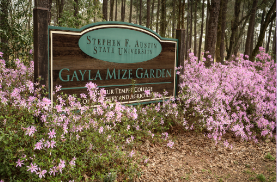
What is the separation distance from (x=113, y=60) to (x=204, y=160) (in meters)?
2.40

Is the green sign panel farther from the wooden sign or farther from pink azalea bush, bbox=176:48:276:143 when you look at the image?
pink azalea bush, bbox=176:48:276:143

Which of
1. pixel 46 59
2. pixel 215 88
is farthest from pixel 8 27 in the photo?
pixel 215 88

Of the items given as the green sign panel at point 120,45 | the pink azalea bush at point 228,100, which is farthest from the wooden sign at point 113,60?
the pink azalea bush at point 228,100

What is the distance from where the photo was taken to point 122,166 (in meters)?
2.97

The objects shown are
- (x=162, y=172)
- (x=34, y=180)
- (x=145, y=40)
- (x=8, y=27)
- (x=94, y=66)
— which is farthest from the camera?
(x=8, y=27)

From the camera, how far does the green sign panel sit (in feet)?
12.6

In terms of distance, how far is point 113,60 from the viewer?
416cm

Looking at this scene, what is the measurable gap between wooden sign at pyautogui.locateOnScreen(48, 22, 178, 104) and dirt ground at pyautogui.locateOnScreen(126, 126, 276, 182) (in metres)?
1.13

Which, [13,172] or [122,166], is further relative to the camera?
[122,166]

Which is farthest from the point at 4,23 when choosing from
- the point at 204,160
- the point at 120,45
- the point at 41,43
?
the point at 204,160

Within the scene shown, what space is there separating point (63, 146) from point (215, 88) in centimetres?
352

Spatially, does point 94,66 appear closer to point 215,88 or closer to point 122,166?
point 122,166

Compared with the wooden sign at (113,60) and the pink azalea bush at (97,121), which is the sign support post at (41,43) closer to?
the wooden sign at (113,60)

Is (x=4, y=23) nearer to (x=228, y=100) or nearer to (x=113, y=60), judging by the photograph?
(x=113, y=60)
